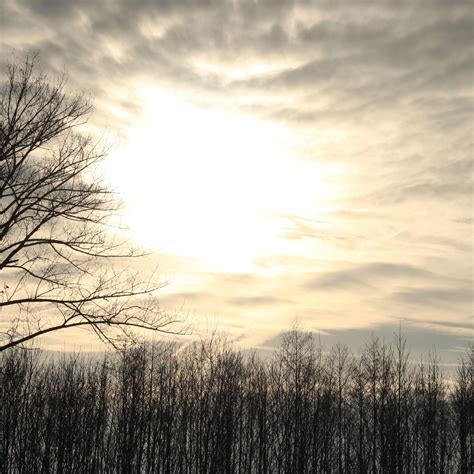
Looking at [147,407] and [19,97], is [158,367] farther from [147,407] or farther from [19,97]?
[19,97]

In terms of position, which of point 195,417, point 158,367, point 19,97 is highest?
point 19,97

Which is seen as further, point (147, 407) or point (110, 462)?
point (147, 407)

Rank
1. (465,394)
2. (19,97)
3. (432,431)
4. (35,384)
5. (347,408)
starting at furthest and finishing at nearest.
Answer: (347,408)
(465,394)
(432,431)
(35,384)
(19,97)

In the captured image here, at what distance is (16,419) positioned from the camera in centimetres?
3550

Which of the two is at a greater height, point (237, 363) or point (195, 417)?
Answer: point (237, 363)

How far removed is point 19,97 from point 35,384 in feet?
106

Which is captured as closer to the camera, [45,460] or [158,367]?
[45,460]

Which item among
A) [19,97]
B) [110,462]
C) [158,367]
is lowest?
[110,462]

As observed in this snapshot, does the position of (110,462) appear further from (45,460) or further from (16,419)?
(16,419)

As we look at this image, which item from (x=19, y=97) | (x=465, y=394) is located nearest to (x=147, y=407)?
(x=465, y=394)

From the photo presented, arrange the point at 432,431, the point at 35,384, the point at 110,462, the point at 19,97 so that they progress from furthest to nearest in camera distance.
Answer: the point at 432,431 → the point at 110,462 → the point at 35,384 → the point at 19,97

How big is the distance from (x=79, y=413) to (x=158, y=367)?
8.28 meters

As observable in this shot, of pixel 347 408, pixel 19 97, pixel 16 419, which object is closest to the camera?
pixel 19 97

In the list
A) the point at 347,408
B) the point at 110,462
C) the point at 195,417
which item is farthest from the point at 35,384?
the point at 347,408
